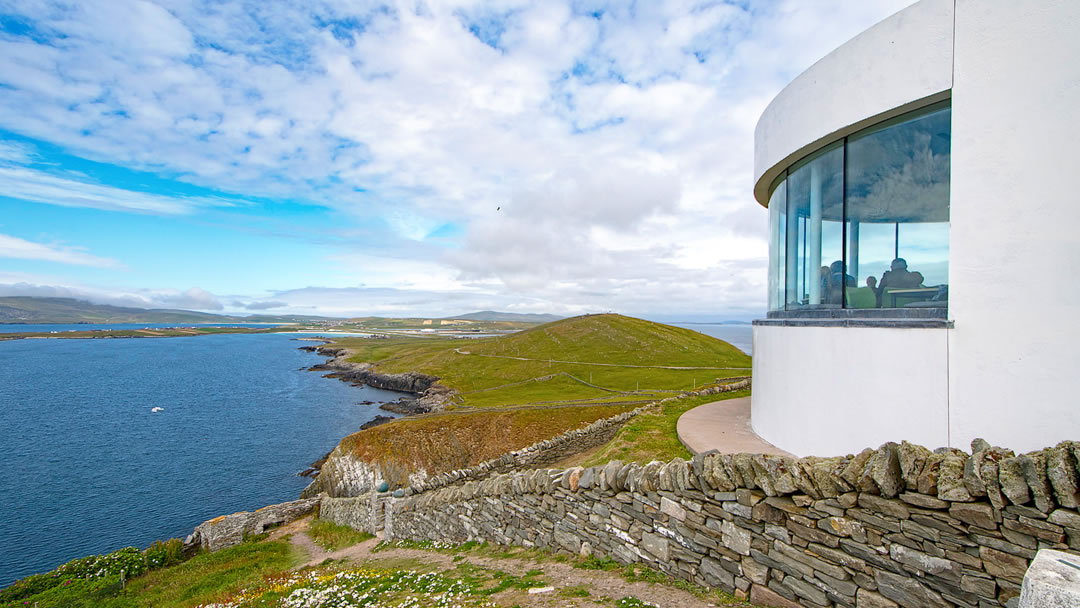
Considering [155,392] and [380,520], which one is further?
[155,392]

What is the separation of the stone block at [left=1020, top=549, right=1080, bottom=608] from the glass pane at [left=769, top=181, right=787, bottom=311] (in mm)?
9623

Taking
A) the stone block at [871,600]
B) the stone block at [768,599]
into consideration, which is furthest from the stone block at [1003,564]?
the stone block at [768,599]

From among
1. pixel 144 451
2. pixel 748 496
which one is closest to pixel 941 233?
pixel 748 496

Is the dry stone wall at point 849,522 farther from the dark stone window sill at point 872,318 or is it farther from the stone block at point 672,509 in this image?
the dark stone window sill at point 872,318

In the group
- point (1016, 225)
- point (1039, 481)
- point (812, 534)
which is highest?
point (1016, 225)

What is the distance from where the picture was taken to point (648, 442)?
14.0 m

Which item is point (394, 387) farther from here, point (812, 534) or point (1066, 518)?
point (1066, 518)

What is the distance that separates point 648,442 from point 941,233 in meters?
Result: 8.76

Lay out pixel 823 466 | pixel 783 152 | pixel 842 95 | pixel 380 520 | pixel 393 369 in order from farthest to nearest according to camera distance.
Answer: pixel 393 369 < pixel 380 520 < pixel 783 152 < pixel 842 95 < pixel 823 466

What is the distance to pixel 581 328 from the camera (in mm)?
91625

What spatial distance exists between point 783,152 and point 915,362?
210 inches

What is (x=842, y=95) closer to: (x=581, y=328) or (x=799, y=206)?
(x=799, y=206)

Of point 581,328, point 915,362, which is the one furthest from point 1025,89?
point 581,328

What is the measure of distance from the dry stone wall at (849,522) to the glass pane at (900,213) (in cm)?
399
